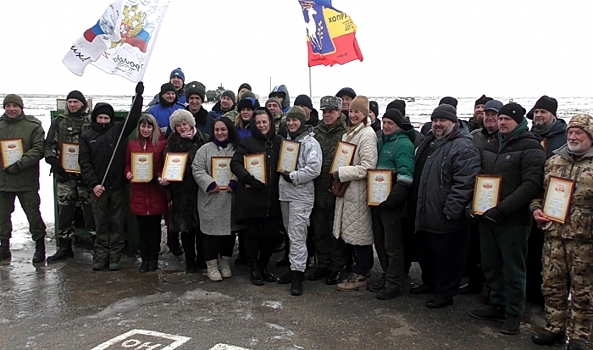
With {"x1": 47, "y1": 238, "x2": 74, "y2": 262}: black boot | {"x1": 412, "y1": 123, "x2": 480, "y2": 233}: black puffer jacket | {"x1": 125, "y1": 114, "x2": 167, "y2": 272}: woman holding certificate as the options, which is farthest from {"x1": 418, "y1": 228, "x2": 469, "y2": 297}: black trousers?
{"x1": 47, "y1": 238, "x2": 74, "y2": 262}: black boot

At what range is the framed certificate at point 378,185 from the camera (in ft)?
16.7

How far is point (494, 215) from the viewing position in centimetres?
430

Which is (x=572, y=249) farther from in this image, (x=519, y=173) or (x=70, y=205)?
(x=70, y=205)

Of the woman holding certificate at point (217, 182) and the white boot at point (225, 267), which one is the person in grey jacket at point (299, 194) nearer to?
the woman holding certificate at point (217, 182)

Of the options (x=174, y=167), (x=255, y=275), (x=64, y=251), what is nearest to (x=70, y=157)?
(x=64, y=251)

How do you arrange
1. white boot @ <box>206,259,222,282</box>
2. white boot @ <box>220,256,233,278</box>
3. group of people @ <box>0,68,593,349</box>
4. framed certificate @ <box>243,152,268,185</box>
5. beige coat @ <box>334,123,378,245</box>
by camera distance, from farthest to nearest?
white boot @ <box>220,256,233,278</box> → white boot @ <box>206,259,222,282</box> → framed certificate @ <box>243,152,268,185</box> → beige coat @ <box>334,123,378,245</box> → group of people @ <box>0,68,593,349</box>

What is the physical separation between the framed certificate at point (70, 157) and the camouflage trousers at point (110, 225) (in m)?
0.49

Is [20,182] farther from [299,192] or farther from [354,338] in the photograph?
[354,338]

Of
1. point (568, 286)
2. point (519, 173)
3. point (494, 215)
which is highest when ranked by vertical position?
point (519, 173)

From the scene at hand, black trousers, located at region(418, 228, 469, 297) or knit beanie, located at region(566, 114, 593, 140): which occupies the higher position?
knit beanie, located at region(566, 114, 593, 140)

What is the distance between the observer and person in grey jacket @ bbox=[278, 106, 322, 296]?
5.41m

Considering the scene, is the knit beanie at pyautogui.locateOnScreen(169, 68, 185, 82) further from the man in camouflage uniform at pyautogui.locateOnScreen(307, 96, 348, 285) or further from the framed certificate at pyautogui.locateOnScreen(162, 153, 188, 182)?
the man in camouflage uniform at pyautogui.locateOnScreen(307, 96, 348, 285)

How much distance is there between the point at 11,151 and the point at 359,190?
421cm

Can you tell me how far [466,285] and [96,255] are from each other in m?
4.29
